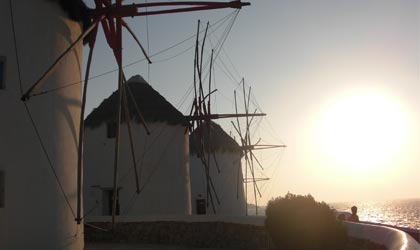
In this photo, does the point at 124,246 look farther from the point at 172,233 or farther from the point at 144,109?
the point at 144,109

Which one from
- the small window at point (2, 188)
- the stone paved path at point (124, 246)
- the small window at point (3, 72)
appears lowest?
the stone paved path at point (124, 246)

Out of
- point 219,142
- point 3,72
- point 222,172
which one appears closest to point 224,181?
point 222,172

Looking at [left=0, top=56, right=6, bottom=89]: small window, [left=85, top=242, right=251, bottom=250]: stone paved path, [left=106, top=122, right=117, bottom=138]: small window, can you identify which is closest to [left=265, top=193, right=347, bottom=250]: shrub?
[left=0, top=56, right=6, bottom=89]: small window

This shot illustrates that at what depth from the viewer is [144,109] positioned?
22.2 metres

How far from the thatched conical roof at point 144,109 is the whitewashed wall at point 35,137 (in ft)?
32.7

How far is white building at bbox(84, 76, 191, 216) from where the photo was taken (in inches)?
821

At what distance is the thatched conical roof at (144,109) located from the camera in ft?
71.7

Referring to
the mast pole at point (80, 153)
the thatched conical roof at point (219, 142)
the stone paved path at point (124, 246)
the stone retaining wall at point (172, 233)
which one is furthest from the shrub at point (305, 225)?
the thatched conical roof at point (219, 142)

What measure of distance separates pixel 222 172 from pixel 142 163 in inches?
494

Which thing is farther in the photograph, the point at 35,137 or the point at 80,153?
the point at 80,153

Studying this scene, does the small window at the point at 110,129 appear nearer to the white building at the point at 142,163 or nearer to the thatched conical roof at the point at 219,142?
the white building at the point at 142,163

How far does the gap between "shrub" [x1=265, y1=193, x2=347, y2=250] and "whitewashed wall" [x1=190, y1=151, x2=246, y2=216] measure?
21.2m

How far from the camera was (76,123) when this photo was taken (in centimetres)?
1202

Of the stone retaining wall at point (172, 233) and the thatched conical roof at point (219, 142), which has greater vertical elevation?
the thatched conical roof at point (219, 142)
